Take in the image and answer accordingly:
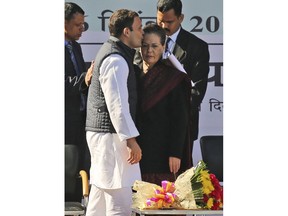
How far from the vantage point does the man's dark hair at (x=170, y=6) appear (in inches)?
208

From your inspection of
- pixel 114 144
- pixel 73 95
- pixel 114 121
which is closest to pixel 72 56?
pixel 73 95

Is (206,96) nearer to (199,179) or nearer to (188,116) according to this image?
(188,116)

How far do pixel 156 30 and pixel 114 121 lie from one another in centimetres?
61

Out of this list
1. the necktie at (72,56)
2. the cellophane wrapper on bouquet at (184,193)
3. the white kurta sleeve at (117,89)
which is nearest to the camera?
the cellophane wrapper on bouquet at (184,193)

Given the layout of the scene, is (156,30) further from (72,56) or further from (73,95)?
(73,95)

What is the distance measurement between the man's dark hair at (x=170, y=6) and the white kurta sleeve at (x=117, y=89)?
15.8 inches

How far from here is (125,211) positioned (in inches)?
207

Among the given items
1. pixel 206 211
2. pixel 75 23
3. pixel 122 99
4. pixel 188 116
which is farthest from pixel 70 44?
pixel 206 211

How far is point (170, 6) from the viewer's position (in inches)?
209

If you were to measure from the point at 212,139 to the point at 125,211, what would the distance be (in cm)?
68

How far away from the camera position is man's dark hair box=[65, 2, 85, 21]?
5.22 meters

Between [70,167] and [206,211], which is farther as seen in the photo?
[70,167]

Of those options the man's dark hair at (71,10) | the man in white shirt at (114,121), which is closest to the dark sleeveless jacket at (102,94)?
the man in white shirt at (114,121)

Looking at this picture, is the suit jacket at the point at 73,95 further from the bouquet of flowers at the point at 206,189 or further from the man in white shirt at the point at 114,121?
the bouquet of flowers at the point at 206,189
